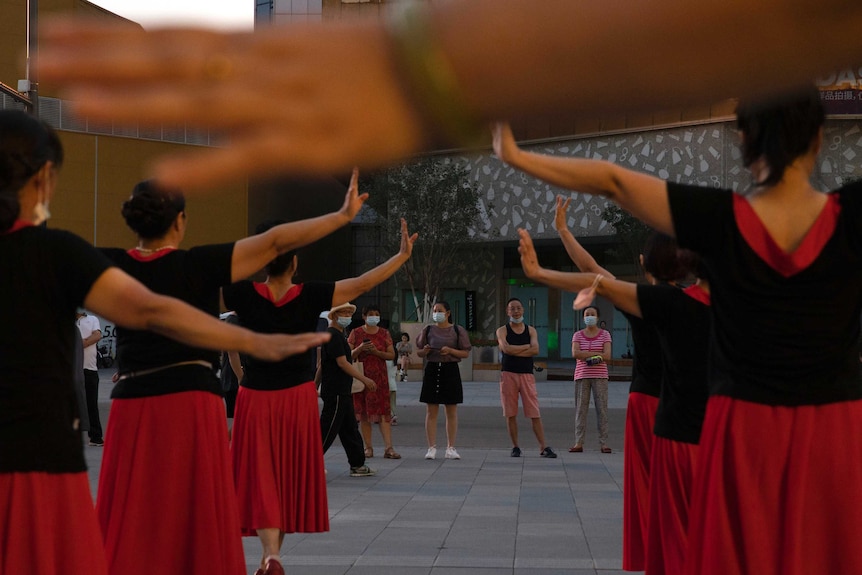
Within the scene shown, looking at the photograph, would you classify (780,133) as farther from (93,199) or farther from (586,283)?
(93,199)

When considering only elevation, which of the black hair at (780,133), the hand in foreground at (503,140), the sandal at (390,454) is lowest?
the sandal at (390,454)

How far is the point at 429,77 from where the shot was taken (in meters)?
1.35

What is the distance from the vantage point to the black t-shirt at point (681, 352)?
4551 millimetres

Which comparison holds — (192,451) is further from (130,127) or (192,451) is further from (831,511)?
(130,127)

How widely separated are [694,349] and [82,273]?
283 centimetres

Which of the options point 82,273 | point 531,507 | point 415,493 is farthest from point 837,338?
point 415,493

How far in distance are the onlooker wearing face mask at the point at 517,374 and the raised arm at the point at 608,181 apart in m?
11.8

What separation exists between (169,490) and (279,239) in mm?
1146

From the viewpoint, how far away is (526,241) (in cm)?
504

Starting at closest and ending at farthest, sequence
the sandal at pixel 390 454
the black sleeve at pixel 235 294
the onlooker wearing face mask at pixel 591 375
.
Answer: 1. the black sleeve at pixel 235 294
2. the sandal at pixel 390 454
3. the onlooker wearing face mask at pixel 591 375

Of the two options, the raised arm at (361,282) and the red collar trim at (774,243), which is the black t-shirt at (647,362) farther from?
the red collar trim at (774,243)

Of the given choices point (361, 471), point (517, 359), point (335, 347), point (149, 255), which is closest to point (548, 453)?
point (517, 359)

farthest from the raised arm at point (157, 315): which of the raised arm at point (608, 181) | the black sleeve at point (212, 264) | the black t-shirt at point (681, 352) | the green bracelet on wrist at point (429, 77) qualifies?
the black t-shirt at point (681, 352)

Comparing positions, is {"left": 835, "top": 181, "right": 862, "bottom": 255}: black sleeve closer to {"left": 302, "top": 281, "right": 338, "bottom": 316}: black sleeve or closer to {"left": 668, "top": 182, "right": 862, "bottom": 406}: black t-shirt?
{"left": 668, "top": 182, "right": 862, "bottom": 406}: black t-shirt
